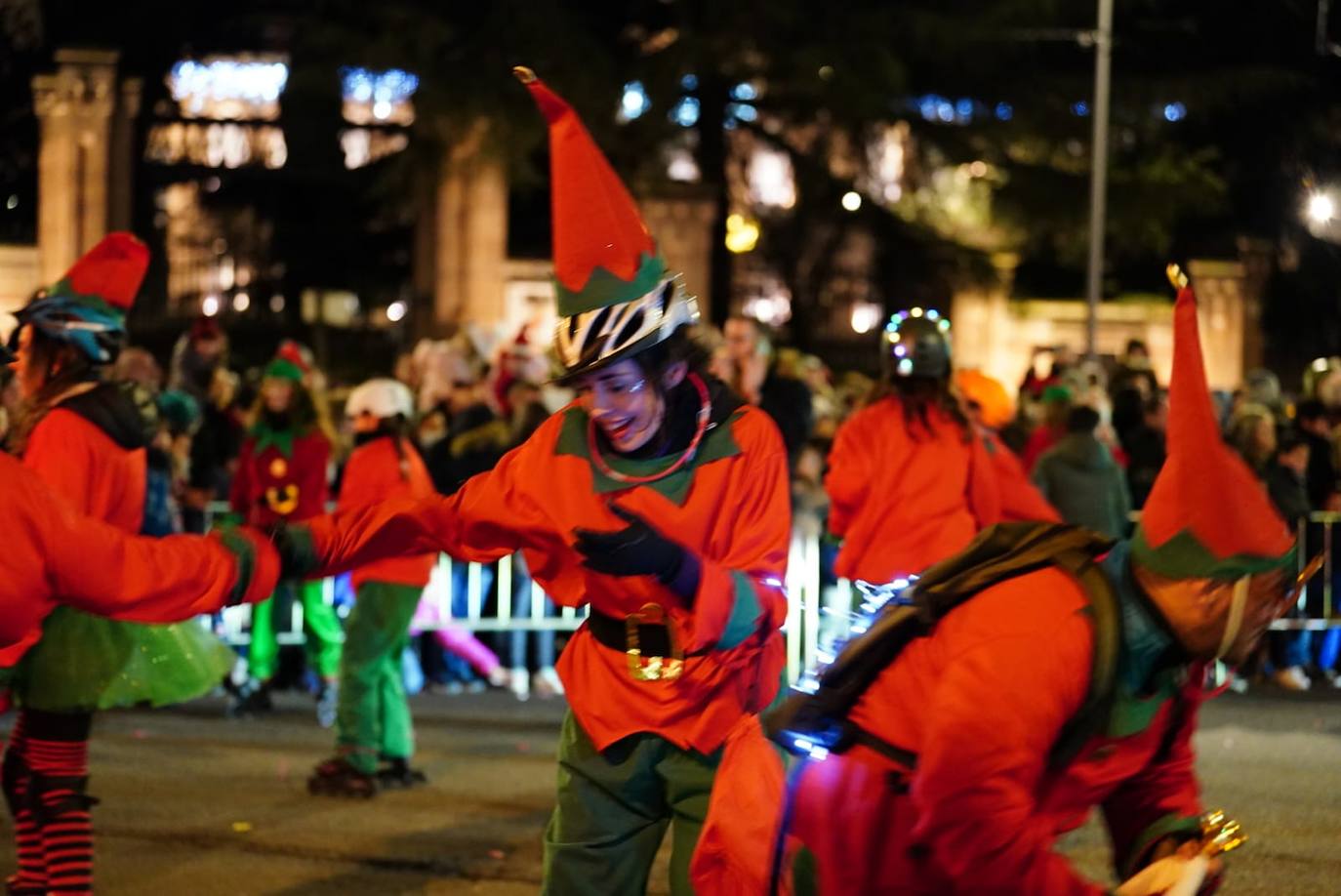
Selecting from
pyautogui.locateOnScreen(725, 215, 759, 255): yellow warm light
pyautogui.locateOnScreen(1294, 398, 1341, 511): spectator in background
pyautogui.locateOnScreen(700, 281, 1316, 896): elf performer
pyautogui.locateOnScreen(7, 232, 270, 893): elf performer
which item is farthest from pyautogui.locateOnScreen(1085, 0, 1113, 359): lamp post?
pyautogui.locateOnScreen(700, 281, 1316, 896): elf performer

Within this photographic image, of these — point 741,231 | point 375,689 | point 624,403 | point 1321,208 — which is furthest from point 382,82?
point 624,403

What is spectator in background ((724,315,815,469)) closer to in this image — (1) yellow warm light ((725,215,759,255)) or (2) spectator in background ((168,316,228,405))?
(2) spectator in background ((168,316,228,405))

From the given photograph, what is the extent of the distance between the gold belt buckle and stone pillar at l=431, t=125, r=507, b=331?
18646 mm

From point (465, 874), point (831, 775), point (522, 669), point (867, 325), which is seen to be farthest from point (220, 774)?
point (867, 325)

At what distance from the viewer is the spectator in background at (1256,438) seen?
520 inches

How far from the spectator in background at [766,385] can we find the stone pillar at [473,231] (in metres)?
11.1

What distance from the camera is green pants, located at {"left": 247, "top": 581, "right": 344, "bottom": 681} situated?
11.4 meters

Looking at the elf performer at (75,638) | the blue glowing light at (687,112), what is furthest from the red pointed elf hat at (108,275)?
the blue glowing light at (687,112)

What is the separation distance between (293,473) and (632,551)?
25.4 ft

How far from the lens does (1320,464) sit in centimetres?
1418

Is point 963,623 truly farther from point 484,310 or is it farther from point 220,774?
point 484,310

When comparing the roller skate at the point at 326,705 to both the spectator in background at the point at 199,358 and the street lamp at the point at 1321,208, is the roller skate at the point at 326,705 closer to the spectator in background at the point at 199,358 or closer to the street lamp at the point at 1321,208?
the spectator in background at the point at 199,358

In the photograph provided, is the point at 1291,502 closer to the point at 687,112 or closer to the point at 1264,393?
the point at 1264,393

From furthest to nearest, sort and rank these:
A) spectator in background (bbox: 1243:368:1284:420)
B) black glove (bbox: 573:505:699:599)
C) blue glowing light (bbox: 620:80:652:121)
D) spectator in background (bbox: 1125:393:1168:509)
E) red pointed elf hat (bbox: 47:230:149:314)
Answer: blue glowing light (bbox: 620:80:652:121) < spectator in background (bbox: 1243:368:1284:420) < spectator in background (bbox: 1125:393:1168:509) < red pointed elf hat (bbox: 47:230:149:314) < black glove (bbox: 573:505:699:599)
